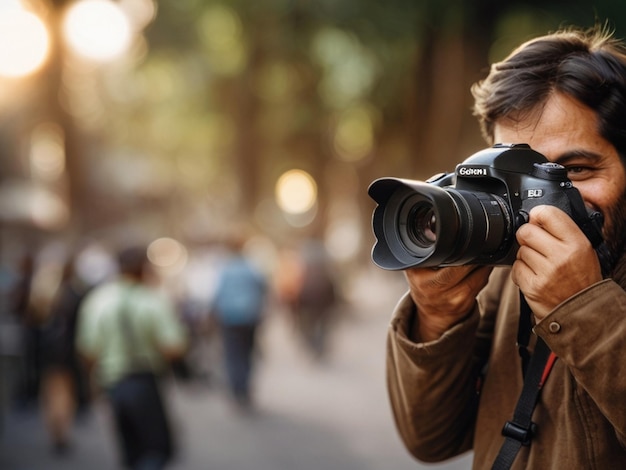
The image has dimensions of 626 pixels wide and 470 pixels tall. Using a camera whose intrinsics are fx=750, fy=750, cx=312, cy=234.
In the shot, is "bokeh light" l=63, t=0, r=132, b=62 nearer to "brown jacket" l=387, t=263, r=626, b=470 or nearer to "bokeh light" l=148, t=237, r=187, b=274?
"brown jacket" l=387, t=263, r=626, b=470

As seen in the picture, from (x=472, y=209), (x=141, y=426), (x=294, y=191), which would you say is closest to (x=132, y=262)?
(x=141, y=426)

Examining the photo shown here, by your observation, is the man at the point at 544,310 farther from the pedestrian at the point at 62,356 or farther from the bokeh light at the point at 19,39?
the bokeh light at the point at 19,39

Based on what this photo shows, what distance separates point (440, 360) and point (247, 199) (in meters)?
18.1

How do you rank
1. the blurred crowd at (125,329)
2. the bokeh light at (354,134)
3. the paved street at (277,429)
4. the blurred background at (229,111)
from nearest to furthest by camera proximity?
the blurred crowd at (125,329) → the paved street at (277,429) → the blurred background at (229,111) → the bokeh light at (354,134)

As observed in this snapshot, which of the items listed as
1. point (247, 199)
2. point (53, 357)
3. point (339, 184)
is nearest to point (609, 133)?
point (53, 357)

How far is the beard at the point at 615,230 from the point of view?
5.42 ft

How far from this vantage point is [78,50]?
28.6 ft

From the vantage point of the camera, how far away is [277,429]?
295 inches

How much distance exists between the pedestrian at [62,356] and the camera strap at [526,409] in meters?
6.02

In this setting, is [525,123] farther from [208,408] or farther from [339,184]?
[339,184]

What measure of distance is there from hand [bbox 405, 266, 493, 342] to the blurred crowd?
3.39 metres

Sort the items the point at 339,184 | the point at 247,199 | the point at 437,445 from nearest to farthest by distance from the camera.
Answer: the point at 437,445
the point at 247,199
the point at 339,184

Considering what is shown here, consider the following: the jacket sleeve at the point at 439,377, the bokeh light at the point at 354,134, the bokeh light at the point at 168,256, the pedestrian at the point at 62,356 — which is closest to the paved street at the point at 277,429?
the pedestrian at the point at 62,356

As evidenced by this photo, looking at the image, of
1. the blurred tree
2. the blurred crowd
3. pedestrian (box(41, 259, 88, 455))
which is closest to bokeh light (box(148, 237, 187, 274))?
the blurred tree
